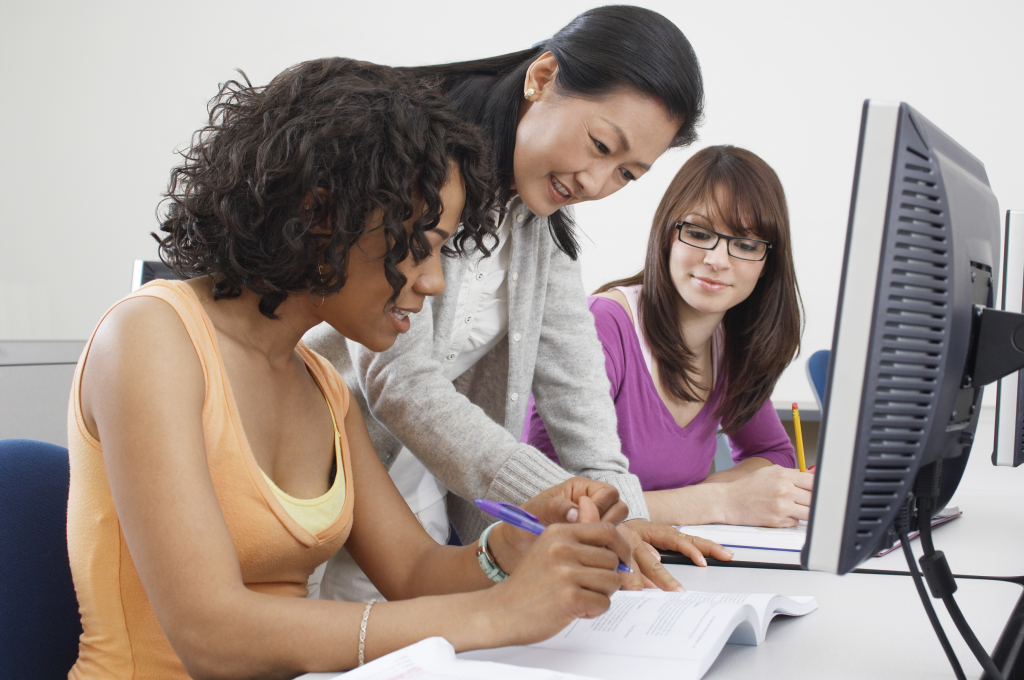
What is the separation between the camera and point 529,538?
2.81 ft

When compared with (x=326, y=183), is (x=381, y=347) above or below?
below

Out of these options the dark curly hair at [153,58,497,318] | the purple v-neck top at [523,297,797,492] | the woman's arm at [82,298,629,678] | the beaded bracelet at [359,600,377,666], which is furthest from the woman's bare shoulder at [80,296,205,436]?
the purple v-neck top at [523,297,797,492]

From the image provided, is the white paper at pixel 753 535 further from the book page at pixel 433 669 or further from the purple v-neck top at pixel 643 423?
the book page at pixel 433 669

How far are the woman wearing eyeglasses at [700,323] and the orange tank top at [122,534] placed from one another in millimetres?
799

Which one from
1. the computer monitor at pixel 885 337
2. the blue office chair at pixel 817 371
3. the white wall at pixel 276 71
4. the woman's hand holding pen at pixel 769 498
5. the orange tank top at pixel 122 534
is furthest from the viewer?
the white wall at pixel 276 71

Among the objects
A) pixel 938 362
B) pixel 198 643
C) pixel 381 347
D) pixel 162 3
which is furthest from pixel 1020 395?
pixel 162 3

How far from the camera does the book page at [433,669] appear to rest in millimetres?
562

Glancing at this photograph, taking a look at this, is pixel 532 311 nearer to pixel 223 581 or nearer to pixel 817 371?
pixel 223 581

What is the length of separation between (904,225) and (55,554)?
0.86 m

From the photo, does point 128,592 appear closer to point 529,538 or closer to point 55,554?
point 55,554

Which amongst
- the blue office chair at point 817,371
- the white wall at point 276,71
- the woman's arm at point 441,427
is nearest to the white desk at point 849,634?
the woman's arm at point 441,427

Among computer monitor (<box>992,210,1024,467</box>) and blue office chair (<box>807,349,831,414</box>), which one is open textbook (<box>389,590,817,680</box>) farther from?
blue office chair (<box>807,349,831,414</box>)

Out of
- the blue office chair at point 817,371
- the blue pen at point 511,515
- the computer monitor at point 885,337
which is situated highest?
the computer monitor at point 885,337

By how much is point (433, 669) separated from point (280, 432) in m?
0.40
